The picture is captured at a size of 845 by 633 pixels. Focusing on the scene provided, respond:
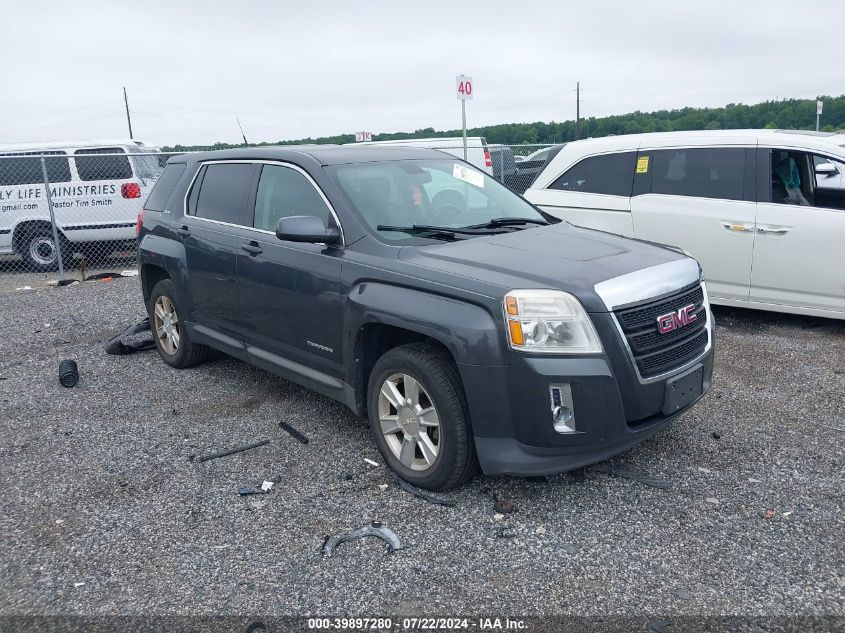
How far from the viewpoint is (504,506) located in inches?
149

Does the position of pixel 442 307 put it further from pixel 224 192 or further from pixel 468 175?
pixel 224 192

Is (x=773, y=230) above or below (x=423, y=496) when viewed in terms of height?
above

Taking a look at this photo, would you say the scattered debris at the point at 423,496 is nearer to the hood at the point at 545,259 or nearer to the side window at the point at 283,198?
the hood at the point at 545,259

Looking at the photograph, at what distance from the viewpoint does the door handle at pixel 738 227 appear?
664 centimetres

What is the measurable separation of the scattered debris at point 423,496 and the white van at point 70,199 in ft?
30.3

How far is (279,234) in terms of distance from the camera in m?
4.22

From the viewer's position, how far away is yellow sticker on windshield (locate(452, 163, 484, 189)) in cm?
511

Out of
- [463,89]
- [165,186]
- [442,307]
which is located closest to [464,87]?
[463,89]

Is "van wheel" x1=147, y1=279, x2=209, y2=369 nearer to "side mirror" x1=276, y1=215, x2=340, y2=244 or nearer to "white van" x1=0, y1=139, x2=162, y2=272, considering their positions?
"side mirror" x1=276, y1=215, x2=340, y2=244

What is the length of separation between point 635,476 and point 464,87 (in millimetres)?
8239

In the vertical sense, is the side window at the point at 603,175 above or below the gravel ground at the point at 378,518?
above

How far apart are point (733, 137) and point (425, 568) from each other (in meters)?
5.44

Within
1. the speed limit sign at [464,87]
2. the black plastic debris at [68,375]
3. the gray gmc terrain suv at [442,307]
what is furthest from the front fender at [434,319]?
the speed limit sign at [464,87]

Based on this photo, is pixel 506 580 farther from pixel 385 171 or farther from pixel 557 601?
pixel 385 171
